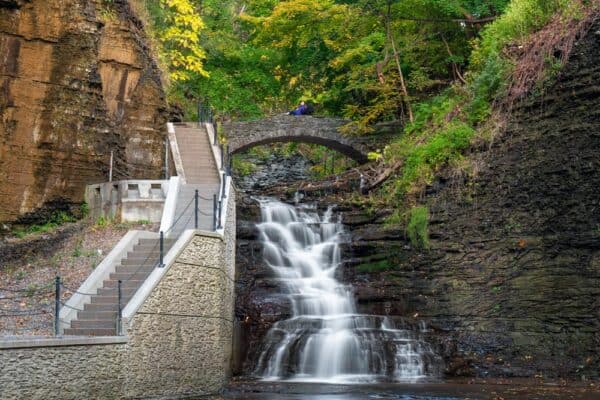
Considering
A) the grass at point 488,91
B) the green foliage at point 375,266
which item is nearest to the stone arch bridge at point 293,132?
the grass at point 488,91

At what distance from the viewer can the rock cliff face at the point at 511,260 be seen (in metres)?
19.8

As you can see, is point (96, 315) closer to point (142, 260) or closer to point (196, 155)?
point (142, 260)

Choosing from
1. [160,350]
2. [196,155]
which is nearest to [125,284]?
[160,350]

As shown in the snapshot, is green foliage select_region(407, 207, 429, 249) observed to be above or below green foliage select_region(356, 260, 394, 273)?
above

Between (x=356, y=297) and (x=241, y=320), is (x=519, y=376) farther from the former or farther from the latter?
(x=241, y=320)

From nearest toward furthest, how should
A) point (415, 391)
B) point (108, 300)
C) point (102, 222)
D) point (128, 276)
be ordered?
point (108, 300), point (128, 276), point (415, 391), point (102, 222)

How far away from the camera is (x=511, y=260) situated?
21562 mm

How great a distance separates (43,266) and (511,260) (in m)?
11.7

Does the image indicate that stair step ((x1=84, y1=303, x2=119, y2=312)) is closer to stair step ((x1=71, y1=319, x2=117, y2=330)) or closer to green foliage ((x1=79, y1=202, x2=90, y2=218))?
stair step ((x1=71, y1=319, x2=117, y2=330))

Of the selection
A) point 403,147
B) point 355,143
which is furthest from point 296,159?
point 403,147

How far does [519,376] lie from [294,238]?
894cm

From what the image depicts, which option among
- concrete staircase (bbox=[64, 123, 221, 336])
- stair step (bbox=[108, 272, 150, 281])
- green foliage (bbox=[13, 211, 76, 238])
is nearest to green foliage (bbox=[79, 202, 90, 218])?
green foliage (bbox=[13, 211, 76, 238])

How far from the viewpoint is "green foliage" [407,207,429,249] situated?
77.3 ft

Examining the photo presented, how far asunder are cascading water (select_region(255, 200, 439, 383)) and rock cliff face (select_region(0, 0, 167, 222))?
628 centimetres
